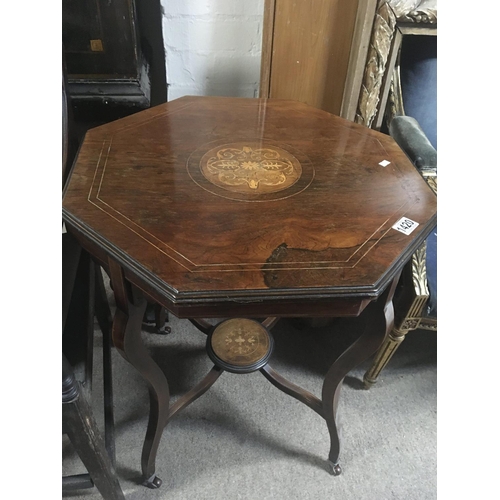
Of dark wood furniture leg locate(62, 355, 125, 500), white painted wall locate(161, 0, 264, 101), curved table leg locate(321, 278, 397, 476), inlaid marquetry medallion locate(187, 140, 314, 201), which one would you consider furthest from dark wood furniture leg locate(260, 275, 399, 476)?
white painted wall locate(161, 0, 264, 101)

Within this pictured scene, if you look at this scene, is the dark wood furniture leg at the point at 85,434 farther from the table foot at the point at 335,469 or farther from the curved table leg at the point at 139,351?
the table foot at the point at 335,469

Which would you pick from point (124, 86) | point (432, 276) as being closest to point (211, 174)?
point (432, 276)

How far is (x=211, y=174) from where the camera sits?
0.81m

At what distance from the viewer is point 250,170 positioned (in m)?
0.83

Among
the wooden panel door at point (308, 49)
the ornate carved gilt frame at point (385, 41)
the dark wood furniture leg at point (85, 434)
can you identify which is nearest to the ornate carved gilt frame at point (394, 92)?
the ornate carved gilt frame at point (385, 41)

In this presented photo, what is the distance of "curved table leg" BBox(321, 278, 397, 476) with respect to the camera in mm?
806

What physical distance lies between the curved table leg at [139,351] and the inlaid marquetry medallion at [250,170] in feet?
0.75

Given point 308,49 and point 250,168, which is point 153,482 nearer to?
point 250,168

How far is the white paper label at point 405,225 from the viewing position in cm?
71

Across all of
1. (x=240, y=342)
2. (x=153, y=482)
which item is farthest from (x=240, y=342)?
(x=153, y=482)

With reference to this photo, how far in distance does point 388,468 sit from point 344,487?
123mm

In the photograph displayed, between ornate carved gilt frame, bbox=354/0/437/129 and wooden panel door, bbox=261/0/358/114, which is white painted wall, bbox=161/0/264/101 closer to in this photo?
wooden panel door, bbox=261/0/358/114

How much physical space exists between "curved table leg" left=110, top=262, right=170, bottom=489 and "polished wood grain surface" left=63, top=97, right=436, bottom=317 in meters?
0.09

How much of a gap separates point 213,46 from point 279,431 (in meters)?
1.12
